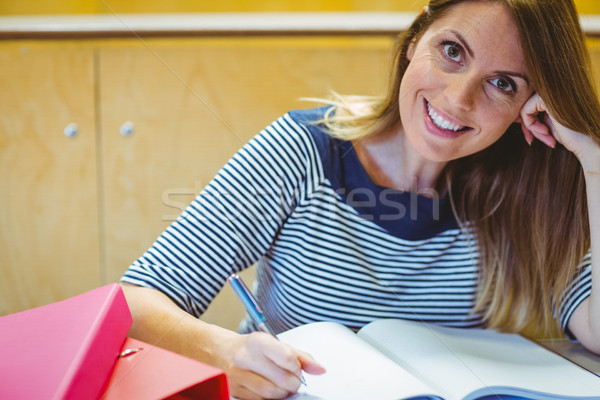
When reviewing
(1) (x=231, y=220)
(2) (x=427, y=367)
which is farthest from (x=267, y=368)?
(1) (x=231, y=220)

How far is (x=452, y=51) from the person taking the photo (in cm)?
70

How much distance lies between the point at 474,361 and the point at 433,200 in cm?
28

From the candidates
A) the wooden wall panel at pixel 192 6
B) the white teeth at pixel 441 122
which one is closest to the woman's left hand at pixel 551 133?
the white teeth at pixel 441 122

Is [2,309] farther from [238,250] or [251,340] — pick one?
[251,340]

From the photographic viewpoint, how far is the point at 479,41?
26.4 inches

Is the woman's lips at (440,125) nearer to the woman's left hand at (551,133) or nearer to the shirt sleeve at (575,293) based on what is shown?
the woman's left hand at (551,133)

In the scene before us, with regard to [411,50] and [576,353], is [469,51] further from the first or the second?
[576,353]

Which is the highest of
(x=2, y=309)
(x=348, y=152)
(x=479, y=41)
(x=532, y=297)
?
(x=479, y=41)

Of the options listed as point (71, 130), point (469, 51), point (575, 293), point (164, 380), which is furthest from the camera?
point (71, 130)

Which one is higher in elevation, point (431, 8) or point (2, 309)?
point (431, 8)

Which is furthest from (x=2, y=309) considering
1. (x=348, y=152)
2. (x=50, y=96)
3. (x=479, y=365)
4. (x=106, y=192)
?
(x=479, y=365)

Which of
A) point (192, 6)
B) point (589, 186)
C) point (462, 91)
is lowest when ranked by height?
point (589, 186)

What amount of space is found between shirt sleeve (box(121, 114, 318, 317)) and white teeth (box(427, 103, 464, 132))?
0.56 ft

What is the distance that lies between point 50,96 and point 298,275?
2.19 feet
